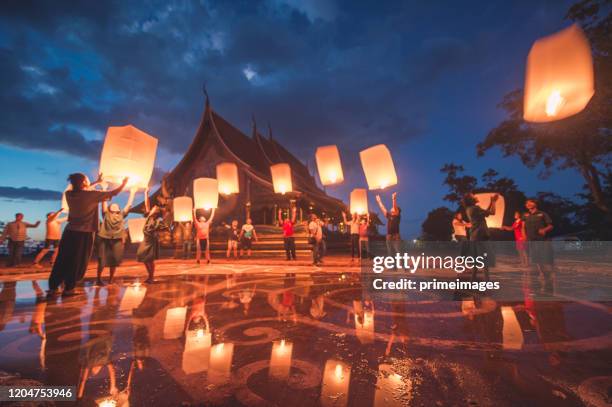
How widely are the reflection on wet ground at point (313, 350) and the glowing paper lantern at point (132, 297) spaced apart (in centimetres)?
6

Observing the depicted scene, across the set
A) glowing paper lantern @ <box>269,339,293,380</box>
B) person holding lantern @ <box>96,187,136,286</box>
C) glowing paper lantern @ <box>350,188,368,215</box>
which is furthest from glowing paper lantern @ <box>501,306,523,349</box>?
glowing paper lantern @ <box>350,188,368,215</box>

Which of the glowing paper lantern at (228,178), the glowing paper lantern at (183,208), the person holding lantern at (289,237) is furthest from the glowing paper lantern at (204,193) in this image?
the glowing paper lantern at (228,178)

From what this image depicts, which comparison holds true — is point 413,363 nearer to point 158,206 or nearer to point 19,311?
point 19,311

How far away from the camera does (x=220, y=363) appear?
181 centimetres

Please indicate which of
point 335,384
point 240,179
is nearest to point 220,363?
point 335,384

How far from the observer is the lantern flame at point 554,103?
3145mm

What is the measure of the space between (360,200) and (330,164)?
8.30 ft

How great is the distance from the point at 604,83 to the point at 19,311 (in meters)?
14.5

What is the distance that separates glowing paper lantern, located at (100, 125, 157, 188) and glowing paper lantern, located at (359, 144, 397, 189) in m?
4.60

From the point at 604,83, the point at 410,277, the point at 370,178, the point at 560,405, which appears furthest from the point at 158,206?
the point at 604,83

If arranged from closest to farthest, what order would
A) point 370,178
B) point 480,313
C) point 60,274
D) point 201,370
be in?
point 201,370
point 480,313
point 60,274
point 370,178

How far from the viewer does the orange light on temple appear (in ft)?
9.68

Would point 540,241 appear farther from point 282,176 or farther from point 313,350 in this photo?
point 282,176

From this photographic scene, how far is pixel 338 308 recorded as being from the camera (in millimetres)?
3297
